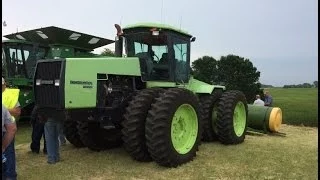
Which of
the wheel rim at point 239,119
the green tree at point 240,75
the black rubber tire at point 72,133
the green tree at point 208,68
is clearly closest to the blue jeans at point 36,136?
the black rubber tire at point 72,133

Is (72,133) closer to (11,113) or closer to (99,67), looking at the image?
(99,67)

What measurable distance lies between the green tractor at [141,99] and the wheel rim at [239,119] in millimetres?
431

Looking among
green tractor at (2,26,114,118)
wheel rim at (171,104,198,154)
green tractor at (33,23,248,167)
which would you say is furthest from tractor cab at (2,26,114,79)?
wheel rim at (171,104,198,154)

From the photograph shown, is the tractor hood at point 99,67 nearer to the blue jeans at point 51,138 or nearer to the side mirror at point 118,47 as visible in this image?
the side mirror at point 118,47

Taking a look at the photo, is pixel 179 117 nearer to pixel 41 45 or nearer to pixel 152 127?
pixel 152 127

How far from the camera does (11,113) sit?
6.87 meters

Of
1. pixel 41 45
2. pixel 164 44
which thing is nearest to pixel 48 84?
pixel 164 44

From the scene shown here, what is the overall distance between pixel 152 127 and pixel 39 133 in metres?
3.11

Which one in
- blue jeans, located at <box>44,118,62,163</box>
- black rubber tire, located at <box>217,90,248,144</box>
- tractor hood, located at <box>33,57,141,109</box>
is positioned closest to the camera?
tractor hood, located at <box>33,57,141,109</box>

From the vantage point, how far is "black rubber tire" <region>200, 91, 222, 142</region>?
10352 mm

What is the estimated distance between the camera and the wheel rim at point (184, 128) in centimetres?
820

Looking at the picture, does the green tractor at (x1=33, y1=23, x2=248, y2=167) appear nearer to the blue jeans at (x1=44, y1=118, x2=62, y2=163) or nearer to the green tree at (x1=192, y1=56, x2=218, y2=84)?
the blue jeans at (x1=44, y1=118, x2=62, y2=163)

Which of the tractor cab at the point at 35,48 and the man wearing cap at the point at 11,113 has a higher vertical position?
the tractor cab at the point at 35,48

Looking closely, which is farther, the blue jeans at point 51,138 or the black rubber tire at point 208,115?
the black rubber tire at point 208,115
